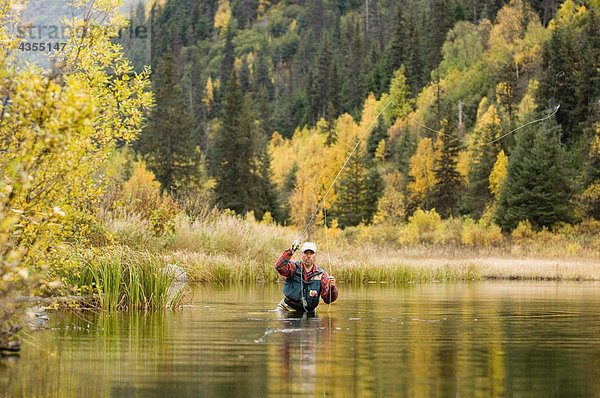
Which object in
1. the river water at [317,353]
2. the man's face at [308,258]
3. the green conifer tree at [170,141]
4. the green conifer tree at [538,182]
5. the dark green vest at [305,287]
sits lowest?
the river water at [317,353]

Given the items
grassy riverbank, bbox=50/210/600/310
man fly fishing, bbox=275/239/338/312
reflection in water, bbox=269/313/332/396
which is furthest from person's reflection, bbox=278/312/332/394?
grassy riverbank, bbox=50/210/600/310

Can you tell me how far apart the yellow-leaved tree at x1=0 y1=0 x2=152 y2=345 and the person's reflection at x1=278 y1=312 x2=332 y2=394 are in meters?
2.73

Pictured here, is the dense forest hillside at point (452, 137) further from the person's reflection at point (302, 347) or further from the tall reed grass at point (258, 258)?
the person's reflection at point (302, 347)

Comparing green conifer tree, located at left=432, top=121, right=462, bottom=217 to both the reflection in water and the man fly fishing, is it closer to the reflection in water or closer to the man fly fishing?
the man fly fishing

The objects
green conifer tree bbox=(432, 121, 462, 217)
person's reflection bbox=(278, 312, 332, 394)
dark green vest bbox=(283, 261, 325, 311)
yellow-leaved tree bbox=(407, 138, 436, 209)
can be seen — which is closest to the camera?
person's reflection bbox=(278, 312, 332, 394)

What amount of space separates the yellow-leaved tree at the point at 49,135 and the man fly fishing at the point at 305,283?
12.7 ft

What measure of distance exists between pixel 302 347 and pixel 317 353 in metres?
0.75

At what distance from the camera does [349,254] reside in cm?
3419

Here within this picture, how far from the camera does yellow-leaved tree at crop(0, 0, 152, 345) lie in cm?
953

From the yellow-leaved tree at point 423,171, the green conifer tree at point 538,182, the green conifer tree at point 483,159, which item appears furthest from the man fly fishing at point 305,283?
the yellow-leaved tree at point 423,171

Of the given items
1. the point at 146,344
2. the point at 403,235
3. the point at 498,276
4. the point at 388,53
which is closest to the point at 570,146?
the point at 403,235

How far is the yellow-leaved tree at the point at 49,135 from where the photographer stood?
9.53 metres

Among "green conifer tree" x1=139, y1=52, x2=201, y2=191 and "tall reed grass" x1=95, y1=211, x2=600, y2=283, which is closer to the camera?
"tall reed grass" x1=95, y1=211, x2=600, y2=283

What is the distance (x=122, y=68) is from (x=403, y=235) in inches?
2088
